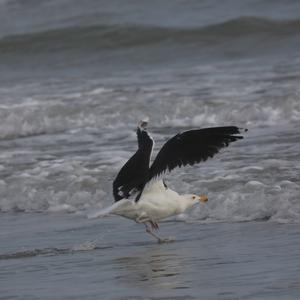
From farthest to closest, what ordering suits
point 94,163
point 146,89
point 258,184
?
point 146,89 < point 94,163 < point 258,184

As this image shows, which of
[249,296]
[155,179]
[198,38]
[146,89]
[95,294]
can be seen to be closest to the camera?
[249,296]

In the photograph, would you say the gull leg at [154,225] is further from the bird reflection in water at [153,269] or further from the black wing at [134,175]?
the bird reflection in water at [153,269]

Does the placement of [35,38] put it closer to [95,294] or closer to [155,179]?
[155,179]

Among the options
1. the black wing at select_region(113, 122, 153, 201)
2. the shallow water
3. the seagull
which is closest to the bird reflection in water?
the shallow water

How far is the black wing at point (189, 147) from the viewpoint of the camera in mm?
7969

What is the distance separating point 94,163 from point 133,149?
0.68m

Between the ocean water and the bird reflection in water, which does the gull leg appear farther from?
the bird reflection in water

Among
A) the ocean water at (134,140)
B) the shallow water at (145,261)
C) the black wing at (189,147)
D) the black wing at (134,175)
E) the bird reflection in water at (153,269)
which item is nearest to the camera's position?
the shallow water at (145,261)

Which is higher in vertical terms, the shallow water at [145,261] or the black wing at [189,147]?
A: the black wing at [189,147]

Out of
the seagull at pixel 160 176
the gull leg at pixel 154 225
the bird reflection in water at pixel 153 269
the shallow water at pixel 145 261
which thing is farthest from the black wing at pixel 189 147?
the bird reflection in water at pixel 153 269

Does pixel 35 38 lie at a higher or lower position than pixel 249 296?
higher

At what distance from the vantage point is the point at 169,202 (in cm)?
813

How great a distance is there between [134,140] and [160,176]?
4041 mm

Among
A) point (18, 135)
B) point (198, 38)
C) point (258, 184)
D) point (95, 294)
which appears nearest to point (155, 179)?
point (258, 184)
